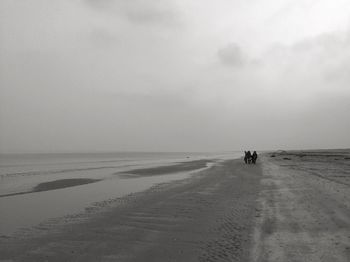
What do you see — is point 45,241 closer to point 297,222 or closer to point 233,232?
point 233,232

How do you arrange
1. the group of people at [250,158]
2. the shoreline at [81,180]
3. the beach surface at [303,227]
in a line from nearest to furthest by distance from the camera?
the beach surface at [303,227] → the shoreline at [81,180] → the group of people at [250,158]

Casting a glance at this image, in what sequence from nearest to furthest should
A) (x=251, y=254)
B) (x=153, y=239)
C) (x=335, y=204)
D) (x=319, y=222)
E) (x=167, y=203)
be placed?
(x=251, y=254)
(x=153, y=239)
(x=319, y=222)
(x=335, y=204)
(x=167, y=203)

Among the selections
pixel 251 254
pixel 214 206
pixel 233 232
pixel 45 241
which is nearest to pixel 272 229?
pixel 233 232

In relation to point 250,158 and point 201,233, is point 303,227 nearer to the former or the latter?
point 201,233

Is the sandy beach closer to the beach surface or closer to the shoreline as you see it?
the beach surface

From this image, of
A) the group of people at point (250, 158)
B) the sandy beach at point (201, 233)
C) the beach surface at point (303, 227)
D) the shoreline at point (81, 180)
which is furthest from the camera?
the group of people at point (250, 158)

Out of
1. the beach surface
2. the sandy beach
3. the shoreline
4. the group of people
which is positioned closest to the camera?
the beach surface

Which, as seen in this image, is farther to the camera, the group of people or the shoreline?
the group of people

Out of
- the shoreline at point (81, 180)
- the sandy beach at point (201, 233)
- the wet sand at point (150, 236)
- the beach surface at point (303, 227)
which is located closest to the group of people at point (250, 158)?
the shoreline at point (81, 180)

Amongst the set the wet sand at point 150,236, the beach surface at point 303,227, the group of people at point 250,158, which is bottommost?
the wet sand at point 150,236

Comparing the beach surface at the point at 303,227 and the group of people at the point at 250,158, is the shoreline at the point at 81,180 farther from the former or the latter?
the beach surface at the point at 303,227

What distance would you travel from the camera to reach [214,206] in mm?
15016


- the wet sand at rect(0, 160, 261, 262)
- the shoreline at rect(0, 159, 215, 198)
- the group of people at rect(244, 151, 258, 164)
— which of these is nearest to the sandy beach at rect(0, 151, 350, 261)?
the wet sand at rect(0, 160, 261, 262)

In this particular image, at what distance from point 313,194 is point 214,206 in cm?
523
